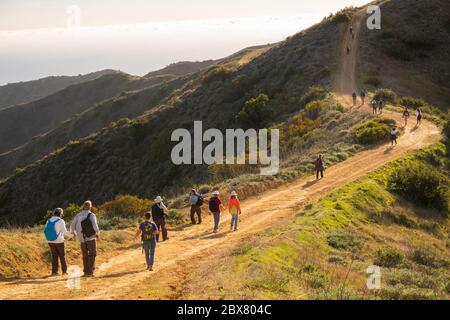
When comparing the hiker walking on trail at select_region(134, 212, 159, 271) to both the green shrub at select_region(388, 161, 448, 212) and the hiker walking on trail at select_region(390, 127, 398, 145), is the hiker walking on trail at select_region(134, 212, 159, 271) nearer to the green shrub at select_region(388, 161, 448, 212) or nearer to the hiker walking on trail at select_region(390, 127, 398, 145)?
the green shrub at select_region(388, 161, 448, 212)

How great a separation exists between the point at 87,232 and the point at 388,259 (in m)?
9.11

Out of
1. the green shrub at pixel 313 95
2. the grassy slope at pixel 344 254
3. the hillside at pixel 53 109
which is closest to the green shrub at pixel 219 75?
the green shrub at pixel 313 95

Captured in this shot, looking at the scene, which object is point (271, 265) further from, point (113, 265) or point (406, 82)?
point (406, 82)

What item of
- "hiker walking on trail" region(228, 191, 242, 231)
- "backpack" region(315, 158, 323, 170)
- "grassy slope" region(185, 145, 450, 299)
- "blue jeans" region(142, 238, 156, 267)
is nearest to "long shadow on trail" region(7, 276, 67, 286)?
"blue jeans" region(142, 238, 156, 267)

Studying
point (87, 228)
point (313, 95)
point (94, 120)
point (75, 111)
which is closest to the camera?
point (87, 228)

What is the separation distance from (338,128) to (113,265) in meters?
23.8

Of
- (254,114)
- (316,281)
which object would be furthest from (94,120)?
(316,281)

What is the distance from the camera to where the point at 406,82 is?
47.1 meters

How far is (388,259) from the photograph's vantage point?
14.8 meters

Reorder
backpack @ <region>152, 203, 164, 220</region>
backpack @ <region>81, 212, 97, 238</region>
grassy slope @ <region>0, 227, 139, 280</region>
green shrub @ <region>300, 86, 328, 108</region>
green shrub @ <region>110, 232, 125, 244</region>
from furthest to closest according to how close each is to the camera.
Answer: green shrub @ <region>300, 86, 328, 108</region> < green shrub @ <region>110, 232, 125, 244</region> < backpack @ <region>152, 203, 164, 220</region> < grassy slope @ <region>0, 227, 139, 280</region> < backpack @ <region>81, 212, 97, 238</region>

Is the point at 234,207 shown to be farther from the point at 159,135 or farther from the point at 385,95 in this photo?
the point at 159,135

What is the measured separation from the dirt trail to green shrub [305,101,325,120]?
302 inches

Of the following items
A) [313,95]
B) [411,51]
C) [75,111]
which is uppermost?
[411,51]

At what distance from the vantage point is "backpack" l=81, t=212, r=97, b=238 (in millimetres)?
13070
